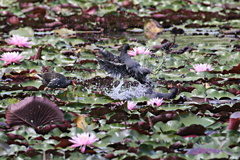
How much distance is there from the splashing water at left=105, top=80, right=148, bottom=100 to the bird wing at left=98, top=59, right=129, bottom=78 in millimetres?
150

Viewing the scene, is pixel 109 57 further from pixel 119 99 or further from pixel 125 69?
pixel 119 99

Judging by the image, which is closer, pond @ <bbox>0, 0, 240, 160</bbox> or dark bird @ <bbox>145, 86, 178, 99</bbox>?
pond @ <bbox>0, 0, 240, 160</bbox>

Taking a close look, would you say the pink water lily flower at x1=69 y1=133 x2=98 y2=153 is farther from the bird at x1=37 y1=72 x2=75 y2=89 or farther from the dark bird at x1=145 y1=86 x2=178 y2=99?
the bird at x1=37 y1=72 x2=75 y2=89

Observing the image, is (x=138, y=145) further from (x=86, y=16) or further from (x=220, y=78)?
(x=86, y=16)

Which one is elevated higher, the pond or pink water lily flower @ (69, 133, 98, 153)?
pink water lily flower @ (69, 133, 98, 153)

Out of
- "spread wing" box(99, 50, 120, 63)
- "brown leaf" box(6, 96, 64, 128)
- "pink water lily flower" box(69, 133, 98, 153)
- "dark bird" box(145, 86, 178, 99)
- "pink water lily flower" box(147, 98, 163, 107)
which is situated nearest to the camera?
"pink water lily flower" box(69, 133, 98, 153)

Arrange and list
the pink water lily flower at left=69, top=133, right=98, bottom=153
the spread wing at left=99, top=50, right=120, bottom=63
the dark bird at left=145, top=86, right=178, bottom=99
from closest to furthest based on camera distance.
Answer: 1. the pink water lily flower at left=69, top=133, right=98, bottom=153
2. the dark bird at left=145, top=86, right=178, bottom=99
3. the spread wing at left=99, top=50, right=120, bottom=63

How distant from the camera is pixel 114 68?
16.5 feet

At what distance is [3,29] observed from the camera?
9758mm

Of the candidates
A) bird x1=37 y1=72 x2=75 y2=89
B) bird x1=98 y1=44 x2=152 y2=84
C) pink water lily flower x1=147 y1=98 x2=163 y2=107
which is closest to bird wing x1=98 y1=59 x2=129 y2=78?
bird x1=98 y1=44 x2=152 y2=84

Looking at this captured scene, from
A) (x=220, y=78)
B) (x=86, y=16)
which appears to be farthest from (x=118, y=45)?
(x=86, y=16)

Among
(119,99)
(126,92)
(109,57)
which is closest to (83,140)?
(119,99)

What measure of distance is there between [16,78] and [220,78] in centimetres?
218

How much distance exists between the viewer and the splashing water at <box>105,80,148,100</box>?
4.90m
